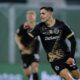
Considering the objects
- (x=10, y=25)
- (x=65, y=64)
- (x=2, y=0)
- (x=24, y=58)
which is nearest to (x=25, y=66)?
(x=24, y=58)

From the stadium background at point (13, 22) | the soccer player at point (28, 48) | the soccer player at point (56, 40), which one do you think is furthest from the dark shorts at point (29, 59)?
the soccer player at point (56, 40)

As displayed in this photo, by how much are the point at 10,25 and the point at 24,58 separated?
3.11 meters

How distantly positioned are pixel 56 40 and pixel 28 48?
466 cm

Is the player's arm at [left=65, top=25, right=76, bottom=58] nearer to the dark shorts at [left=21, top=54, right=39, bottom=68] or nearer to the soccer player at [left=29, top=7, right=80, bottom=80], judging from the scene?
the soccer player at [left=29, top=7, right=80, bottom=80]

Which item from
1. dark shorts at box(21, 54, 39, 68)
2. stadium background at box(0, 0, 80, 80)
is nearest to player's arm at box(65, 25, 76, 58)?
dark shorts at box(21, 54, 39, 68)

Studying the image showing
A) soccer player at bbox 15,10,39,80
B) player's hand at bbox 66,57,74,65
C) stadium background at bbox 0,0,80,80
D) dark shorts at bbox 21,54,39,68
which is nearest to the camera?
player's hand at bbox 66,57,74,65

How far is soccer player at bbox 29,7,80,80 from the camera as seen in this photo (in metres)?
14.1

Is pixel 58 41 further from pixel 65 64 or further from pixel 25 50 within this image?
pixel 25 50

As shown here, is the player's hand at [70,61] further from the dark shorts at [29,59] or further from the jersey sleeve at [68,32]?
the dark shorts at [29,59]

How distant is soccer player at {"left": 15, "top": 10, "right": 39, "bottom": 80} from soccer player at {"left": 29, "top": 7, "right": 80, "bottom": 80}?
12.5ft

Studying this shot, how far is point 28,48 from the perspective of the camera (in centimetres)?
1870

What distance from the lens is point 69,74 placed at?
13.9 m

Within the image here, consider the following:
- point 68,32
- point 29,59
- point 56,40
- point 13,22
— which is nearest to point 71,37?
point 68,32

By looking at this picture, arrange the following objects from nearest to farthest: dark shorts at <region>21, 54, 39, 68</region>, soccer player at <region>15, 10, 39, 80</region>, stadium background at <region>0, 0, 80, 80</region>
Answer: soccer player at <region>15, 10, 39, 80</region> < dark shorts at <region>21, 54, 39, 68</region> < stadium background at <region>0, 0, 80, 80</region>
